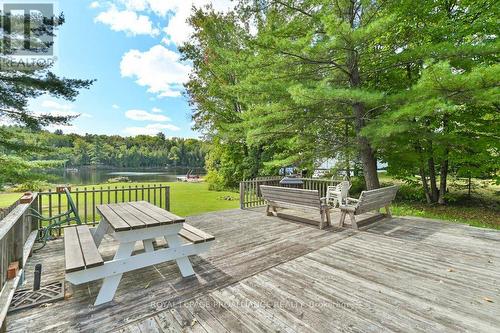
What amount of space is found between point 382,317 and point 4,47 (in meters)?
11.4

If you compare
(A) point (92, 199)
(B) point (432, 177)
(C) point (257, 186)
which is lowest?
(A) point (92, 199)

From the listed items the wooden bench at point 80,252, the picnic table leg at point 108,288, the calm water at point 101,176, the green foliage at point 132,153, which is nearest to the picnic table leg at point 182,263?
the picnic table leg at point 108,288

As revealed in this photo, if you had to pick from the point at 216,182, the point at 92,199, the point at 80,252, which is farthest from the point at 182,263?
the point at 216,182

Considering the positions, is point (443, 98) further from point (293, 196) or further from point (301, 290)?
point (301, 290)

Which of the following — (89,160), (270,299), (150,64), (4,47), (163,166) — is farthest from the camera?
(163,166)

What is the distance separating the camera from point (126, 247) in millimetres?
2723

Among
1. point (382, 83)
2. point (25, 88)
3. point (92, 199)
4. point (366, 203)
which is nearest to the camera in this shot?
point (366, 203)

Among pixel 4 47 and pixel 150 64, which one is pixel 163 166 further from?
pixel 4 47

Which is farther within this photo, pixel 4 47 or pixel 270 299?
pixel 4 47

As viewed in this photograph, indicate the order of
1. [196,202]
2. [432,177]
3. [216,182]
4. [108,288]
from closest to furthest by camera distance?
[108,288]
[432,177]
[196,202]
[216,182]

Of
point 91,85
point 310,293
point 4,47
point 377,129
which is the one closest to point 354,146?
point 377,129

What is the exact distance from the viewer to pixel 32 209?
166 inches

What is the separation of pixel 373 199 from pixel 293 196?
1.77 metres

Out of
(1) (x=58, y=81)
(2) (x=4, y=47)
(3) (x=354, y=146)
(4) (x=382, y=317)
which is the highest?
(2) (x=4, y=47)
